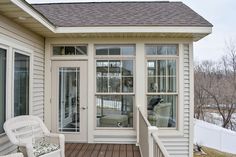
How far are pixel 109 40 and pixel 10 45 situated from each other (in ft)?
8.11

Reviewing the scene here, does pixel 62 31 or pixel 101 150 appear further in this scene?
pixel 62 31

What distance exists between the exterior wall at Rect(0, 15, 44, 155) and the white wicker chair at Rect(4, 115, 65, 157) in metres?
0.25

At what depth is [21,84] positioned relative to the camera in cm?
513

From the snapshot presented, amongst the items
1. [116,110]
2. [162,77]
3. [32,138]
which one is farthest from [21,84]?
[162,77]

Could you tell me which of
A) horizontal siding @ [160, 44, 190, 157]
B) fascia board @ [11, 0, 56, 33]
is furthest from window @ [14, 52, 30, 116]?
horizontal siding @ [160, 44, 190, 157]

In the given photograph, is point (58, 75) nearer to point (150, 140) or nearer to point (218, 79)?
point (150, 140)

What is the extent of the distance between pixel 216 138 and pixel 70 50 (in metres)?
11.2

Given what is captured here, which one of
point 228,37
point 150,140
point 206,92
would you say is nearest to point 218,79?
point 206,92

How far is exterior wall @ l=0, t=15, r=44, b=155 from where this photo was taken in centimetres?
441

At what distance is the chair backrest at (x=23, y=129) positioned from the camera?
4.05 m

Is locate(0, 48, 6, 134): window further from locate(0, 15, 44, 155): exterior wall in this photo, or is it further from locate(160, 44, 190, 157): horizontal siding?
locate(160, 44, 190, 157): horizontal siding

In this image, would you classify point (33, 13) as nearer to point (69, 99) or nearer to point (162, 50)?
point (69, 99)

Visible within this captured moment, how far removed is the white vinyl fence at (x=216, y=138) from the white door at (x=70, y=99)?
33.2 feet

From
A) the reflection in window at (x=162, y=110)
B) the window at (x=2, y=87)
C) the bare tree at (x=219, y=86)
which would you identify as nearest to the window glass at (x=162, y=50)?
the reflection in window at (x=162, y=110)
